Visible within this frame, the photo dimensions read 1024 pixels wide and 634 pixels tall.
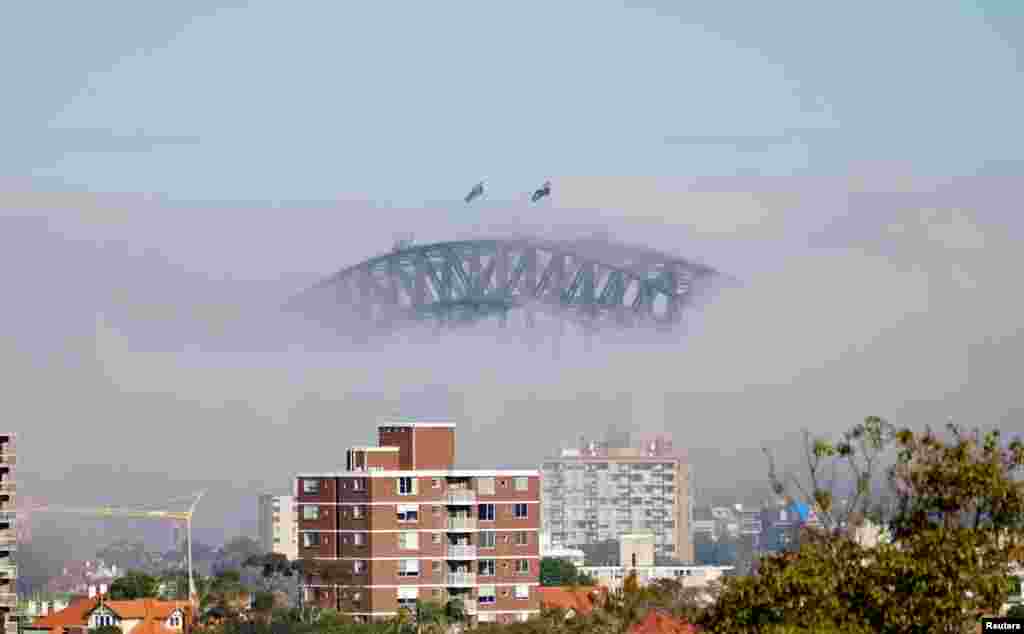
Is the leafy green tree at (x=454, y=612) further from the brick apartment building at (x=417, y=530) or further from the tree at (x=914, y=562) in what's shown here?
the tree at (x=914, y=562)

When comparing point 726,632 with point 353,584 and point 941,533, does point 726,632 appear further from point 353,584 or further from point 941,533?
point 353,584

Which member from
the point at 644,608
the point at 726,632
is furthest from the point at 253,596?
the point at 726,632

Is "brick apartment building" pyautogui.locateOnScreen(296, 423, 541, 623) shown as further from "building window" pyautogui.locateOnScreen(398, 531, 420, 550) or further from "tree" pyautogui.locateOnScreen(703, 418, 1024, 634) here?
"tree" pyautogui.locateOnScreen(703, 418, 1024, 634)

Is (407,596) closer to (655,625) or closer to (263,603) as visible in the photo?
(263,603)

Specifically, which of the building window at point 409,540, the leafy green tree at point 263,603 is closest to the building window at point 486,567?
the building window at point 409,540

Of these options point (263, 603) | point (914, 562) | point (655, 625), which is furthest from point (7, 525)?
point (914, 562)

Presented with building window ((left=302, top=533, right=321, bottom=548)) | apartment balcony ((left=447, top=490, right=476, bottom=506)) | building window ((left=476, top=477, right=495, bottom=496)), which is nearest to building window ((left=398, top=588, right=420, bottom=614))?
apartment balcony ((left=447, top=490, right=476, bottom=506))
